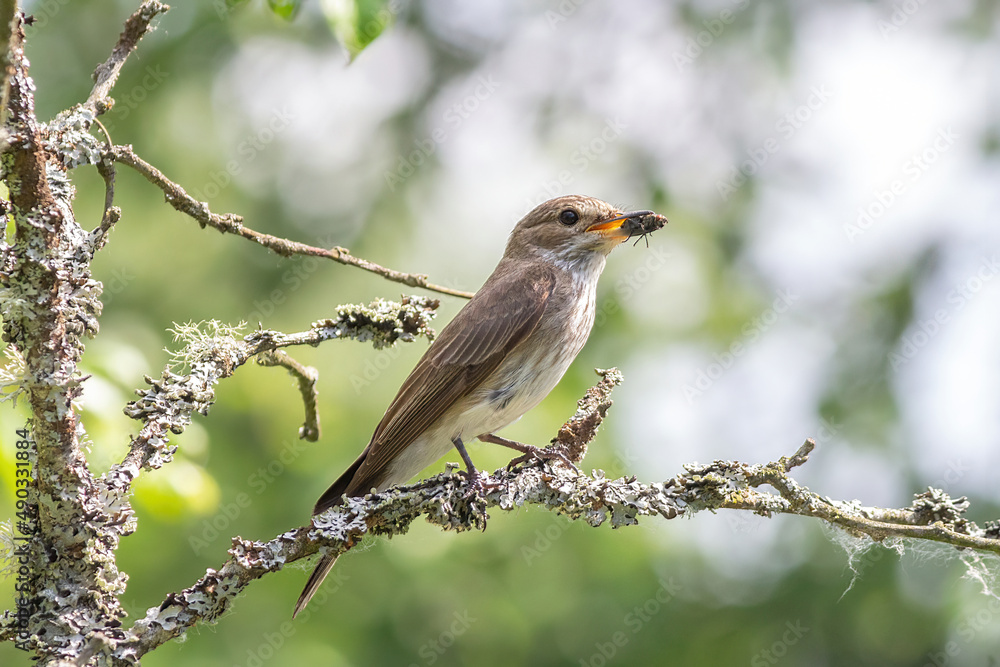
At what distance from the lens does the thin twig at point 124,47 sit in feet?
8.46

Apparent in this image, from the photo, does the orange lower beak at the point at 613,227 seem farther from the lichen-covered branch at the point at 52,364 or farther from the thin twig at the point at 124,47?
the lichen-covered branch at the point at 52,364

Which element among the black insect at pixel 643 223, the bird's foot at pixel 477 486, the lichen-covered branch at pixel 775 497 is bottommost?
the lichen-covered branch at pixel 775 497

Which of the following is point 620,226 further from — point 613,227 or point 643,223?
point 643,223

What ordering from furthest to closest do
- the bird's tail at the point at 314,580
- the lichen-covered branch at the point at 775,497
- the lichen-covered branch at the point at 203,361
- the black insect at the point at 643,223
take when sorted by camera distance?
the black insect at the point at 643,223 → the bird's tail at the point at 314,580 → the lichen-covered branch at the point at 775,497 → the lichen-covered branch at the point at 203,361

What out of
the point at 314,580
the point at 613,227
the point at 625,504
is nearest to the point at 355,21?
the point at 625,504

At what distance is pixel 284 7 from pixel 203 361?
1217 mm

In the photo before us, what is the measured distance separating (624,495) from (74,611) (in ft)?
5.76

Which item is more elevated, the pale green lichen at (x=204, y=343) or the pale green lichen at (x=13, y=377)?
the pale green lichen at (x=204, y=343)

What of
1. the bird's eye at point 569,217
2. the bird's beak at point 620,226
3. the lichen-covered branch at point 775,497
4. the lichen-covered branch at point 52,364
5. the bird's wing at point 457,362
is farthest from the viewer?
the bird's eye at point 569,217

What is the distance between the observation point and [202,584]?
2.39 m

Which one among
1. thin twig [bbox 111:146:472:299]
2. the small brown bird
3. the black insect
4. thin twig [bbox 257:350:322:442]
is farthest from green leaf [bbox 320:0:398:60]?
the black insect

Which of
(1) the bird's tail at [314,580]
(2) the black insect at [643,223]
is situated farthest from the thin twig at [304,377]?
(2) the black insect at [643,223]

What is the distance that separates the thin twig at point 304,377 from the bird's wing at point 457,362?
0.48 metres

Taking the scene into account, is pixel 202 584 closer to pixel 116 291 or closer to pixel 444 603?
pixel 444 603
